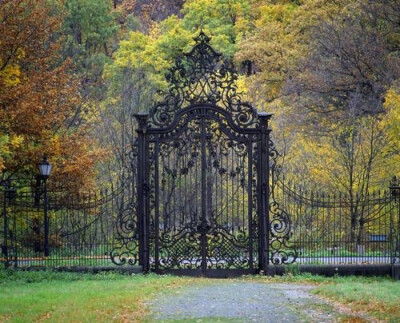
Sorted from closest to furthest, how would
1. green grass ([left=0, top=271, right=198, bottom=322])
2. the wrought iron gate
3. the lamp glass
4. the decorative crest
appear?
green grass ([left=0, top=271, right=198, bottom=322])
the wrought iron gate
the decorative crest
the lamp glass

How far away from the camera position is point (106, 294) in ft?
40.7

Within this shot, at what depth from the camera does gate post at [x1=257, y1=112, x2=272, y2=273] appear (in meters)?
16.4

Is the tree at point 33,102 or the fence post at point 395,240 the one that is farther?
the tree at point 33,102

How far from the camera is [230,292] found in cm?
1320

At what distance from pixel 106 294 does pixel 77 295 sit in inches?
17.8

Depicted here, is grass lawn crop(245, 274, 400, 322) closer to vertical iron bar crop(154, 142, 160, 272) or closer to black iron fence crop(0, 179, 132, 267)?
vertical iron bar crop(154, 142, 160, 272)

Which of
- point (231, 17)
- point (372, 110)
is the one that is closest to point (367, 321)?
point (372, 110)

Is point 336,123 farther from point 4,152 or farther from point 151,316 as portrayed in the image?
point 151,316

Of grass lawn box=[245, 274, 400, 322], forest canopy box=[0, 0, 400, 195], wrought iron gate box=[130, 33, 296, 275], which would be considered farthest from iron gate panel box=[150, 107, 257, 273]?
forest canopy box=[0, 0, 400, 195]

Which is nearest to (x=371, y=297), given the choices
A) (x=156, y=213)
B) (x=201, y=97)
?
(x=156, y=213)

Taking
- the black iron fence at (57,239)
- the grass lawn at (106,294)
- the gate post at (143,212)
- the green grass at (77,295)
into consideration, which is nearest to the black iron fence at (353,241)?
the grass lawn at (106,294)

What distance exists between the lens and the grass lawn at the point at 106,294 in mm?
10672

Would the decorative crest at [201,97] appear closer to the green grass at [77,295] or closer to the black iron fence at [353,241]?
the black iron fence at [353,241]

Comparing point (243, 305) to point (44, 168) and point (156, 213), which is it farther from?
point (44, 168)
